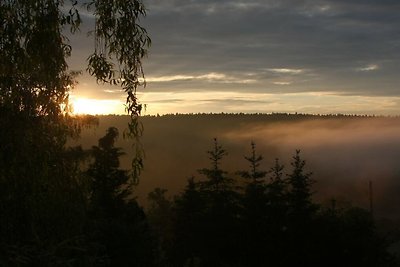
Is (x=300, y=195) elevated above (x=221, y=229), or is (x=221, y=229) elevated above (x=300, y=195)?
(x=300, y=195)

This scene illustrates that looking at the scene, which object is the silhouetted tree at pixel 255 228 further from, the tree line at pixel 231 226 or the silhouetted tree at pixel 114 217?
the silhouetted tree at pixel 114 217

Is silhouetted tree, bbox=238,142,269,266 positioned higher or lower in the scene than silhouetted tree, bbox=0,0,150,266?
lower

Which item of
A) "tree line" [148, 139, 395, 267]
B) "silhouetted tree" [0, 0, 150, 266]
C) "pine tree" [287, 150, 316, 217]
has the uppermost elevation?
"silhouetted tree" [0, 0, 150, 266]

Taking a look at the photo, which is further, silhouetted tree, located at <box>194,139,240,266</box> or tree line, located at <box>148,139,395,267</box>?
silhouetted tree, located at <box>194,139,240,266</box>

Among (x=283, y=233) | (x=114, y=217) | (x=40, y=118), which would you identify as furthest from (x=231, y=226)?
(x=40, y=118)

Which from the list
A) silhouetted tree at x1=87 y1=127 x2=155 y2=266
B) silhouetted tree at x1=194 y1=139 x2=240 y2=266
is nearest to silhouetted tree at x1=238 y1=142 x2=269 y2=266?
silhouetted tree at x1=194 y1=139 x2=240 y2=266

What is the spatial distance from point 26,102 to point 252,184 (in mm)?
29280

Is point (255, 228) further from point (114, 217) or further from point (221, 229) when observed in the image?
point (114, 217)

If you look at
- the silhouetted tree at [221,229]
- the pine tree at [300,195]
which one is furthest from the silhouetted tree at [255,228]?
the pine tree at [300,195]

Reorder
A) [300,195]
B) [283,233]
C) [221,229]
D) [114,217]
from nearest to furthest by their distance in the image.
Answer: [114,217] → [283,233] → [300,195] → [221,229]

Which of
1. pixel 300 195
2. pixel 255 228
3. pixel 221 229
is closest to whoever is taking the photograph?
pixel 300 195

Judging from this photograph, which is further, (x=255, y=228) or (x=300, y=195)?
(x=255, y=228)

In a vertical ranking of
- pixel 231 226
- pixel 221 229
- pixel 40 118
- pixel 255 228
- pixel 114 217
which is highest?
pixel 40 118

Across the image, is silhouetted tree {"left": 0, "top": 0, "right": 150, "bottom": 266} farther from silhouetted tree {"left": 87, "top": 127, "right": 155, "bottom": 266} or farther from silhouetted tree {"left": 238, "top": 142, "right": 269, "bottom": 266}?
silhouetted tree {"left": 238, "top": 142, "right": 269, "bottom": 266}
